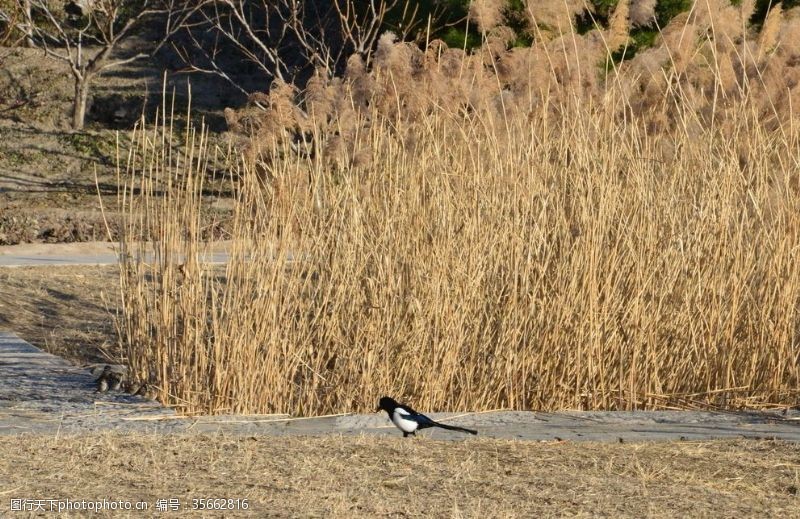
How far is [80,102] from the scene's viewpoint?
20266 millimetres

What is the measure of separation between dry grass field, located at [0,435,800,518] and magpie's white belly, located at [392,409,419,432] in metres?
0.05

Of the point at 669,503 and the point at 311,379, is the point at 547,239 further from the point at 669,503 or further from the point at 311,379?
the point at 669,503

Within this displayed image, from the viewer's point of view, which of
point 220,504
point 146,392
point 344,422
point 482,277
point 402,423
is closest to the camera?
point 220,504

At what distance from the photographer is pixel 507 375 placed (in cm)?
536

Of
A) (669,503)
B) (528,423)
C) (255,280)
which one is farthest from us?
(255,280)

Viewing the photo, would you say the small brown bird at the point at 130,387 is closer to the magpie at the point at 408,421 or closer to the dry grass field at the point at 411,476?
the dry grass field at the point at 411,476

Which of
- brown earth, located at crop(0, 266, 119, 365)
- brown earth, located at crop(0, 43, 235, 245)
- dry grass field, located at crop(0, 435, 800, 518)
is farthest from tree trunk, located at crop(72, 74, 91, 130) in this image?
dry grass field, located at crop(0, 435, 800, 518)

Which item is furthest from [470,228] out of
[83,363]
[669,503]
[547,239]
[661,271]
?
[83,363]

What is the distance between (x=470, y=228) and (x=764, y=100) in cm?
204

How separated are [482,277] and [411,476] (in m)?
1.62

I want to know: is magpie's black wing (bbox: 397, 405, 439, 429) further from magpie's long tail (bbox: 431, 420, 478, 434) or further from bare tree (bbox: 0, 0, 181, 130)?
bare tree (bbox: 0, 0, 181, 130)

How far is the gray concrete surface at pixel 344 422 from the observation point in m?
4.63

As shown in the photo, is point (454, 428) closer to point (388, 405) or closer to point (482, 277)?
point (388, 405)

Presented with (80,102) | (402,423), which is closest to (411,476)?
(402,423)
